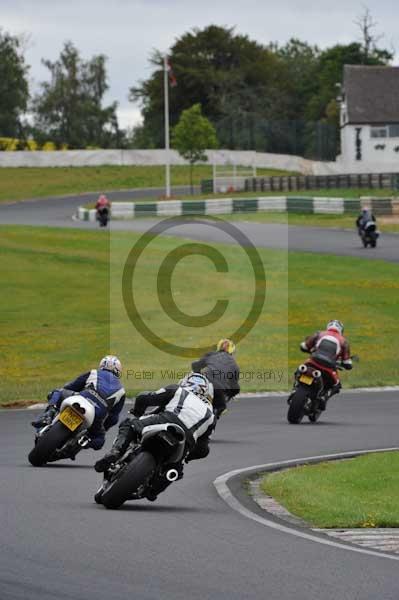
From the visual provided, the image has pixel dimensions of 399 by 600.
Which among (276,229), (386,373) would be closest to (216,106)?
(276,229)

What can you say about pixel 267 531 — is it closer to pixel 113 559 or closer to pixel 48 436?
pixel 113 559

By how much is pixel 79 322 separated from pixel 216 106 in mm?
78256

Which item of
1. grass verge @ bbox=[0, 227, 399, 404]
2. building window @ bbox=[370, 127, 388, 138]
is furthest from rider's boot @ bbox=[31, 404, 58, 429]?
building window @ bbox=[370, 127, 388, 138]

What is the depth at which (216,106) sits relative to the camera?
109188 mm

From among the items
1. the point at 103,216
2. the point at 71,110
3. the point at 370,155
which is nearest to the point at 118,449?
the point at 103,216

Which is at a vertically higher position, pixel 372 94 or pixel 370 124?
pixel 372 94

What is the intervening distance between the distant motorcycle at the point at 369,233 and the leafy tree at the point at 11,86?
74387 millimetres

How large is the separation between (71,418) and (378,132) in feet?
255

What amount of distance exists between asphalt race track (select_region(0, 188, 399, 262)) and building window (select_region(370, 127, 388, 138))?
2696cm

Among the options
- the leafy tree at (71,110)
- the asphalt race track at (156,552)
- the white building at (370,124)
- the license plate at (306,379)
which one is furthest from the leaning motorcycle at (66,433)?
the leafy tree at (71,110)

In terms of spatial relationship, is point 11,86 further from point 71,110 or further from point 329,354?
point 329,354

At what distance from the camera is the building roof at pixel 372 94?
3526 inches

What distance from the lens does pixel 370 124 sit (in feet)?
293

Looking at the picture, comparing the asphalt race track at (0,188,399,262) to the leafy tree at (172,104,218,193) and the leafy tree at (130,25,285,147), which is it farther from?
the leafy tree at (130,25,285,147)
